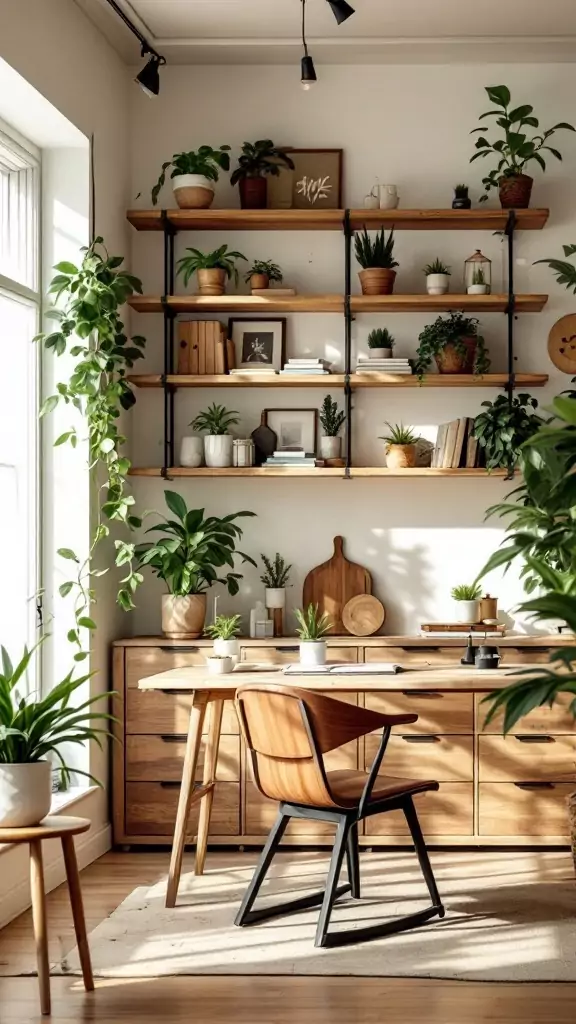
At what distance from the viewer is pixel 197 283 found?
583cm

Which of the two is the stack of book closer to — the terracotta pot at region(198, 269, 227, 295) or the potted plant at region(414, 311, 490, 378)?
the potted plant at region(414, 311, 490, 378)

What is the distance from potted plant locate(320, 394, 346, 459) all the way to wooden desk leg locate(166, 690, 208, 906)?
1.63 meters

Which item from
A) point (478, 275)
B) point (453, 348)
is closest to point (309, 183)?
point (478, 275)

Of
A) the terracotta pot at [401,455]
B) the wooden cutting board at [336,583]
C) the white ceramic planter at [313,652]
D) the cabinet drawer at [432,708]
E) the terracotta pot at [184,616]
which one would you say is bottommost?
the cabinet drawer at [432,708]

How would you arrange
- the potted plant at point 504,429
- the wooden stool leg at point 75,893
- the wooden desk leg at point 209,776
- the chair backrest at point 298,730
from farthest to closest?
the potted plant at point 504,429 → the wooden desk leg at point 209,776 → the chair backrest at point 298,730 → the wooden stool leg at point 75,893

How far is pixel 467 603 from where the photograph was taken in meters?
5.48

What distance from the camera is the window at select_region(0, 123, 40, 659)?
477cm

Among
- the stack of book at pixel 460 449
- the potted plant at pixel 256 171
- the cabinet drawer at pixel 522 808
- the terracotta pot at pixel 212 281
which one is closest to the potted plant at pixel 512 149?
the potted plant at pixel 256 171

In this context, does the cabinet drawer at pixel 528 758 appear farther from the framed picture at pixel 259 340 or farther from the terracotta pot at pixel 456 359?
the framed picture at pixel 259 340

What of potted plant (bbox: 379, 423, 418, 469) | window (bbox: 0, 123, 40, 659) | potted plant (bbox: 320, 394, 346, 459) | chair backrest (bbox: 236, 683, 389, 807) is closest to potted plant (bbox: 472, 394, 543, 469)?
potted plant (bbox: 379, 423, 418, 469)

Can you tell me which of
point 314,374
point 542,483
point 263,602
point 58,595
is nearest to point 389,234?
point 314,374

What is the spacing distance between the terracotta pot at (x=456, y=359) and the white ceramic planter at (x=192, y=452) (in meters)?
1.15

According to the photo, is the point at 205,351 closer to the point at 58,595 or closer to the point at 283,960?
the point at 58,595

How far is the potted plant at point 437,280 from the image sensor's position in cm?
553
